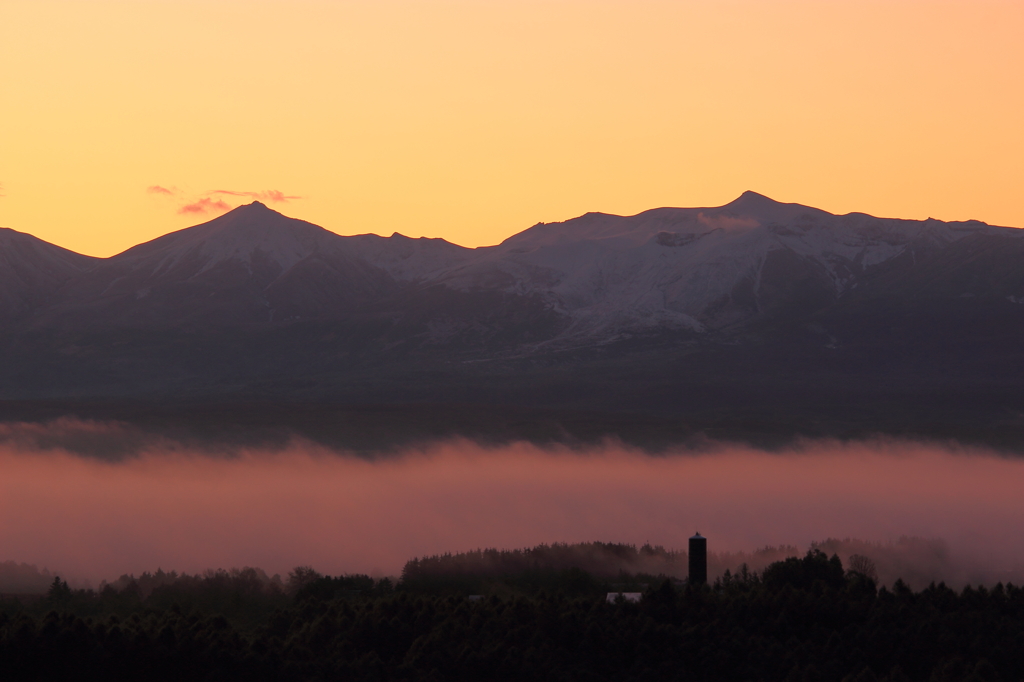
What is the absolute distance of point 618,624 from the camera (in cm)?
11294

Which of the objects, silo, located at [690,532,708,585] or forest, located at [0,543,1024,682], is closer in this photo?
forest, located at [0,543,1024,682]

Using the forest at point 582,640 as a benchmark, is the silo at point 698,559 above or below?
above

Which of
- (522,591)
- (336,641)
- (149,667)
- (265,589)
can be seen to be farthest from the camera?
(265,589)

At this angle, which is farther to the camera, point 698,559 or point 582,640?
point 698,559

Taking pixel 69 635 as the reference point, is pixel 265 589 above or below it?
below

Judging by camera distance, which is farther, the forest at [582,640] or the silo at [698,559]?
the silo at [698,559]

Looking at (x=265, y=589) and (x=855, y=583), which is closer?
(x=855, y=583)

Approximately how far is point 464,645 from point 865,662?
31615mm

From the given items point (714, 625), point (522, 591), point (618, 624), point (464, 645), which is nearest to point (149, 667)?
point (464, 645)

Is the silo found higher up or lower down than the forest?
higher up

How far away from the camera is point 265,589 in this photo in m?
198

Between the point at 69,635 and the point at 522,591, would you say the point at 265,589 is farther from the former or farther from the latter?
the point at 69,635

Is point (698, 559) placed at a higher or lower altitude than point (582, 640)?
higher

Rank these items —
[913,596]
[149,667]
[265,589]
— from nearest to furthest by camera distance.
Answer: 1. [149,667]
2. [913,596]
3. [265,589]
